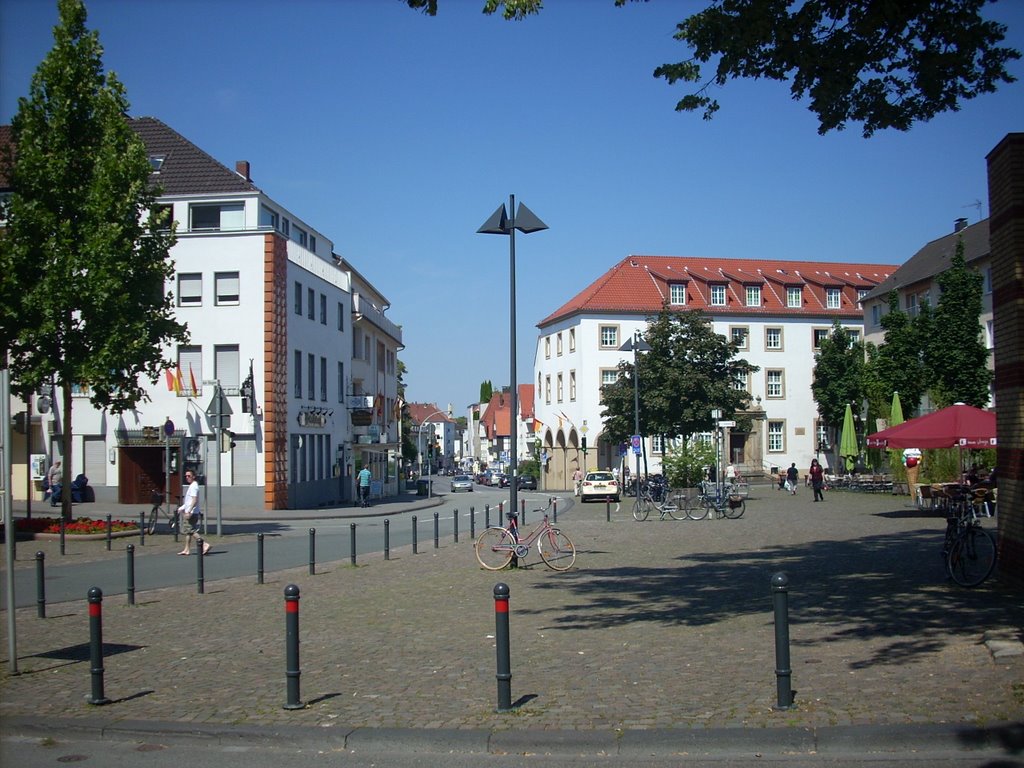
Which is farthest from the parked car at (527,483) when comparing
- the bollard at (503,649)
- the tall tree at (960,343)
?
the bollard at (503,649)

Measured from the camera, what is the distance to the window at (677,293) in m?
79.2

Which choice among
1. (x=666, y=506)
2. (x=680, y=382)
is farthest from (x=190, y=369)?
(x=680, y=382)

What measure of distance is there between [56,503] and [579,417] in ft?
153

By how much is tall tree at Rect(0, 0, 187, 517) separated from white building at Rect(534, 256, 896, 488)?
50.6 m

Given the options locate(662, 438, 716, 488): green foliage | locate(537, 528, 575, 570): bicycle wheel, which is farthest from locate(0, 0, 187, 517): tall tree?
locate(662, 438, 716, 488): green foliage

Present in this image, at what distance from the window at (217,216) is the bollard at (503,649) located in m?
38.5

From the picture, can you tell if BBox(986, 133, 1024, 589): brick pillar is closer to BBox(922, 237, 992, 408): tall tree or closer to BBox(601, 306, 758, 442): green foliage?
BBox(922, 237, 992, 408): tall tree

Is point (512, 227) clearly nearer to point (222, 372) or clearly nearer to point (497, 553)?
point (497, 553)

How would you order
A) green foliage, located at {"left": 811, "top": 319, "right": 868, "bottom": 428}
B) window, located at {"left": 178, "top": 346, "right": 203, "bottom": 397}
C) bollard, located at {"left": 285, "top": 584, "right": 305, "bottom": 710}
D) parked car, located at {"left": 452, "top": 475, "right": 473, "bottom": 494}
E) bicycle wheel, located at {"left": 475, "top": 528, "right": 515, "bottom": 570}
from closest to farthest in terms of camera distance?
bollard, located at {"left": 285, "top": 584, "right": 305, "bottom": 710} → bicycle wheel, located at {"left": 475, "top": 528, "right": 515, "bottom": 570} → window, located at {"left": 178, "top": 346, "right": 203, "bottom": 397} → green foliage, located at {"left": 811, "top": 319, "right": 868, "bottom": 428} → parked car, located at {"left": 452, "top": 475, "right": 473, "bottom": 494}

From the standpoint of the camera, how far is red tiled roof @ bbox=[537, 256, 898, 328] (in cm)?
7794

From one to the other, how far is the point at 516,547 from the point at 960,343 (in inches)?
1427

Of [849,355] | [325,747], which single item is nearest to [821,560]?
[325,747]

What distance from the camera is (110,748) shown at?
285 inches

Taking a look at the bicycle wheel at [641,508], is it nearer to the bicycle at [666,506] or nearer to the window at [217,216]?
the bicycle at [666,506]
